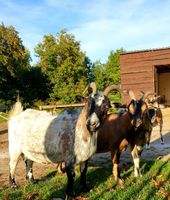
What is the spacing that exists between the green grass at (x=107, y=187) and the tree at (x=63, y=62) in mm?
31963

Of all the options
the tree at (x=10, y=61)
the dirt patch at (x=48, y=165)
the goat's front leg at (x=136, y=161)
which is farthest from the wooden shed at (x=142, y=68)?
the goat's front leg at (x=136, y=161)

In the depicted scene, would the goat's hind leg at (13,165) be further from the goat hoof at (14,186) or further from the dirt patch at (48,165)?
the dirt patch at (48,165)

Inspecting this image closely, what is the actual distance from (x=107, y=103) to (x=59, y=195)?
187 cm

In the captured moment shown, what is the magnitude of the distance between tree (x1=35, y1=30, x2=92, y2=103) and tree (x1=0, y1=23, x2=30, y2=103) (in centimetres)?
413

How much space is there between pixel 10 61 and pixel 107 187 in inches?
1361

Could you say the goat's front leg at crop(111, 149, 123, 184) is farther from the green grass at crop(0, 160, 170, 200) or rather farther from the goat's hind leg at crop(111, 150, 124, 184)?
the green grass at crop(0, 160, 170, 200)

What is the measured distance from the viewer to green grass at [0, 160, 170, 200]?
6617mm

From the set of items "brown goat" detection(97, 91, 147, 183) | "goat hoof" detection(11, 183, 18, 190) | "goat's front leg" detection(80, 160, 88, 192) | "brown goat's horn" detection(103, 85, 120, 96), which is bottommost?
"goat hoof" detection(11, 183, 18, 190)

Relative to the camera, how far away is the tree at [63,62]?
4266cm

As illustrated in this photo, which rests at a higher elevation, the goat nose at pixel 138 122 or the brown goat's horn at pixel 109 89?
the brown goat's horn at pixel 109 89

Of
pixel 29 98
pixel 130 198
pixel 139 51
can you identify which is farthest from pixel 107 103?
pixel 29 98

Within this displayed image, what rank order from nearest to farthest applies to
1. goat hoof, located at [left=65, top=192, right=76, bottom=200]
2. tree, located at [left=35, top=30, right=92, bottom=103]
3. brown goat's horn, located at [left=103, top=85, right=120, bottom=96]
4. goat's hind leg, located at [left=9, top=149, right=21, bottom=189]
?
goat hoof, located at [left=65, top=192, right=76, bottom=200] < brown goat's horn, located at [left=103, top=85, right=120, bottom=96] < goat's hind leg, located at [left=9, top=149, right=21, bottom=189] < tree, located at [left=35, top=30, right=92, bottom=103]

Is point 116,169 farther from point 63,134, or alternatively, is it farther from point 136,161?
point 63,134

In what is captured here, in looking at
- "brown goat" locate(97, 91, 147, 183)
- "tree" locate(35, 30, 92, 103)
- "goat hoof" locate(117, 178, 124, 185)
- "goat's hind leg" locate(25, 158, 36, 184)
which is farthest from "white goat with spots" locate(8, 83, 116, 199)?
"tree" locate(35, 30, 92, 103)
